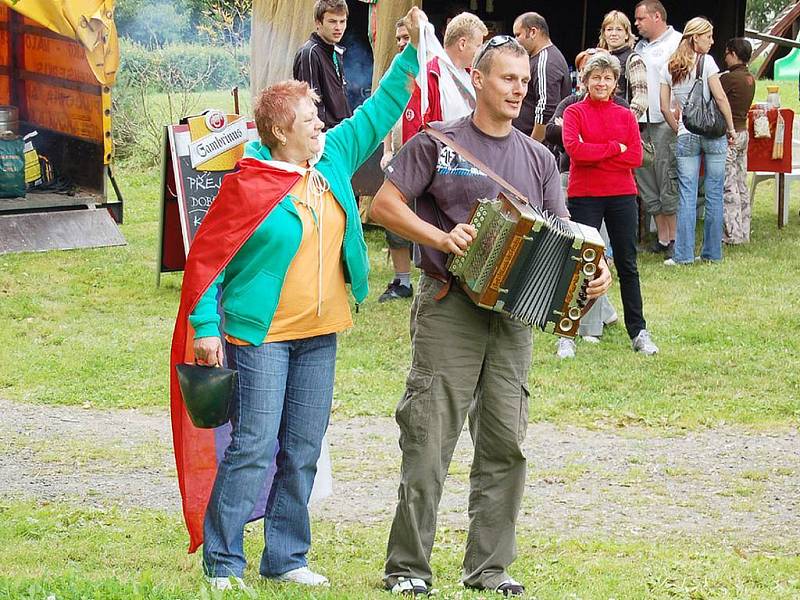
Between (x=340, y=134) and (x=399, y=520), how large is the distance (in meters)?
1.48

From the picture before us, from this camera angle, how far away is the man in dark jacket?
970cm

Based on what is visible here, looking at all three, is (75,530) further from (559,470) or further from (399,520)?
(559,470)

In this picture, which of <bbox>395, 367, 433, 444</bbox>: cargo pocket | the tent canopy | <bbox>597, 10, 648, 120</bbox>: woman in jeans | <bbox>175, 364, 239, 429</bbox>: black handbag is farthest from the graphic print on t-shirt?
the tent canopy

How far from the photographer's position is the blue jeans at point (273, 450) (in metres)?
4.46

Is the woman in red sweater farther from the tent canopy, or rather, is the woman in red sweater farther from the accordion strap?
the accordion strap

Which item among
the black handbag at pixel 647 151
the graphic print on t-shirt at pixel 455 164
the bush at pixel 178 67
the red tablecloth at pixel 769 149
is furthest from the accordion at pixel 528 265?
the bush at pixel 178 67

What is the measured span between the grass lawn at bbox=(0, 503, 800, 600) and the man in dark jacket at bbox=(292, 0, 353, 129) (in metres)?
4.90

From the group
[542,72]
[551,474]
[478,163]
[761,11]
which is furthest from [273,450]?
[761,11]

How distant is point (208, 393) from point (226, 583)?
708 mm

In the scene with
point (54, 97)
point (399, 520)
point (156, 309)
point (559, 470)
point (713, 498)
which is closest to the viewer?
point (399, 520)

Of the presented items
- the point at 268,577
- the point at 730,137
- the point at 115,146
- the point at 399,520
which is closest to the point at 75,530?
the point at 268,577

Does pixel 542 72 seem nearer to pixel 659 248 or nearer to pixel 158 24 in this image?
pixel 659 248

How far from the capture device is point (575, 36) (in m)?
16.8

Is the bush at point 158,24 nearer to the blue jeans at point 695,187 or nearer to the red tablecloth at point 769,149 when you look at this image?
the red tablecloth at point 769,149
